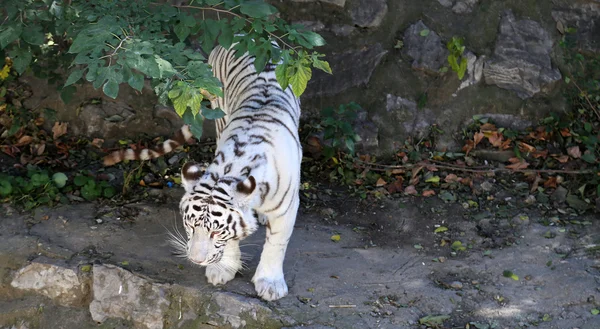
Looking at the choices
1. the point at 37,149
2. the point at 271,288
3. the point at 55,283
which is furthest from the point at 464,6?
the point at 55,283

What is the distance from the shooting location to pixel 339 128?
492 centimetres

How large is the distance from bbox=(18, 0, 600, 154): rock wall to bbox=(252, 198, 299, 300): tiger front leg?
5.26 ft

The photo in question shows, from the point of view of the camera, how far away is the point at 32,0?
3617 mm

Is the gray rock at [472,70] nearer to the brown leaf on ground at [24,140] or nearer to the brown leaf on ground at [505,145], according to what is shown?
the brown leaf on ground at [505,145]

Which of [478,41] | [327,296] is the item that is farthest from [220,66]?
[478,41]

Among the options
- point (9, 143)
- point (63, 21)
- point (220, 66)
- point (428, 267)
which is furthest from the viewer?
point (9, 143)

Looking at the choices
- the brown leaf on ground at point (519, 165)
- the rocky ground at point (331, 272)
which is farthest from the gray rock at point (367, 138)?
the brown leaf on ground at point (519, 165)

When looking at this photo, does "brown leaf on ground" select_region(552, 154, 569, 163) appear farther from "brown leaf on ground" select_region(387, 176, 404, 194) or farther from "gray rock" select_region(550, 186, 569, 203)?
"brown leaf on ground" select_region(387, 176, 404, 194)

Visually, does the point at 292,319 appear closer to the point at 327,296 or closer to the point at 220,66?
the point at 327,296

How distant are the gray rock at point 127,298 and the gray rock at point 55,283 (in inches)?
4.0

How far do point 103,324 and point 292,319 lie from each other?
1.02 m

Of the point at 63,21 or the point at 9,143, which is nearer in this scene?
the point at 63,21

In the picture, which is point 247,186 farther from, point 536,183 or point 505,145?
point 505,145

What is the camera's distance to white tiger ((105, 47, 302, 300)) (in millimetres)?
3318
